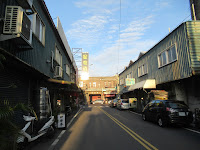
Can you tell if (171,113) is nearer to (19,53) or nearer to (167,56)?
(167,56)

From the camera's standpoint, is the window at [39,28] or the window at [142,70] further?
the window at [142,70]

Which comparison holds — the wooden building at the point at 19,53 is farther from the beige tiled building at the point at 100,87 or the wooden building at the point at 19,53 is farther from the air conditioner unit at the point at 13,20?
the beige tiled building at the point at 100,87

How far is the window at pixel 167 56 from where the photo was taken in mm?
12780

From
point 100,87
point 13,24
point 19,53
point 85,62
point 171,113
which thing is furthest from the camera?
Answer: point 100,87

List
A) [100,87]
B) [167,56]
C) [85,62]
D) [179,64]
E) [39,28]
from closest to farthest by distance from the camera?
[39,28] < [179,64] < [167,56] < [85,62] < [100,87]

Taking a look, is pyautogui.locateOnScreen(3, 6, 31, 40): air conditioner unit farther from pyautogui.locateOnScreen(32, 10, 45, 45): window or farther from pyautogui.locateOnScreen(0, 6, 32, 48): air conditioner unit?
pyautogui.locateOnScreen(32, 10, 45, 45): window

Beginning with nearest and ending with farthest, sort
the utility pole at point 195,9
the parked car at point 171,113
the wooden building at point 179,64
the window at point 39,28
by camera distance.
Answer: the parked car at point 171,113, the window at point 39,28, the wooden building at point 179,64, the utility pole at point 195,9

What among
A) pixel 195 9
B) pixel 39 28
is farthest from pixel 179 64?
pixel 39 28

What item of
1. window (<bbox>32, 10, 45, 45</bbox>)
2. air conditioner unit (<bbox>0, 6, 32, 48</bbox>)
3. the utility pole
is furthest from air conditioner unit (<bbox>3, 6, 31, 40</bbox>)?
the utility pole

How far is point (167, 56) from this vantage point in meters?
14.0

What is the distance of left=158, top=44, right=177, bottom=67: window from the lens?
12780 millimetres

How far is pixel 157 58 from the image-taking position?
15688 mm

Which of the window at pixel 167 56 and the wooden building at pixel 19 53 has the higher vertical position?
the window at pixel 167 56

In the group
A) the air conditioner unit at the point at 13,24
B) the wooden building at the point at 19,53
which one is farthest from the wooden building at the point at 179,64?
the air conditioner unit at the point at 13,24
